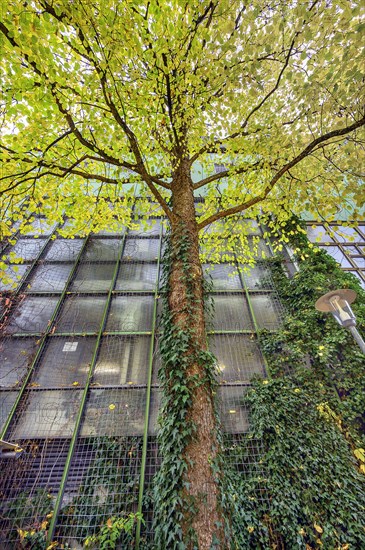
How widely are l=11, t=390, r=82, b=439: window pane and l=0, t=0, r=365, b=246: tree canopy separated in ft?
9.46

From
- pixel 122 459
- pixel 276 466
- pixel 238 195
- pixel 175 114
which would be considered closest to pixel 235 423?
pixel 276 466

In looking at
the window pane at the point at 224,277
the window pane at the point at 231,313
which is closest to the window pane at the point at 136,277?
the window pane at the point at 224,277

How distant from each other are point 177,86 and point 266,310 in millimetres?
4558

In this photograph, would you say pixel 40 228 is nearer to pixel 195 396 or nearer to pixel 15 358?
pixel 15 358

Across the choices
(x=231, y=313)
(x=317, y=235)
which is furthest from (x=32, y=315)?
(x=317, y=235)

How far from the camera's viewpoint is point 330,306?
10.9ft

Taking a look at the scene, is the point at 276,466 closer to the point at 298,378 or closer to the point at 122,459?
the point at 298,378

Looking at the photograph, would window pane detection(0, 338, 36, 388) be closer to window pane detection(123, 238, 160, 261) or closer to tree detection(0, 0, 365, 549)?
tree detection(0, 0, 365, 549)

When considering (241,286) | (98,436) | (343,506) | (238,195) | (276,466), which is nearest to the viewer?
(343,506)

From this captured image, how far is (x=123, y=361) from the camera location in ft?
15.8

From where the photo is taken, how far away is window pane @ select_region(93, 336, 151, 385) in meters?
4.59

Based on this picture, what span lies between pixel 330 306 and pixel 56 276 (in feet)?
19.3

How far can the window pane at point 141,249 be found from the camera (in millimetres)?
6820

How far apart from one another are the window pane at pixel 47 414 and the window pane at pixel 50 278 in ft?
7.96
